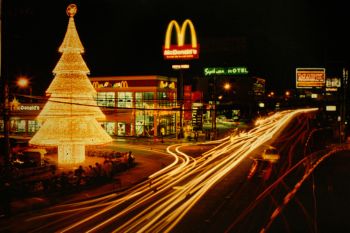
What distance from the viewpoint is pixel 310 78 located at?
2933 inches

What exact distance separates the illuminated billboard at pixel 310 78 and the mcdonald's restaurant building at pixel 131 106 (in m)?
26.7

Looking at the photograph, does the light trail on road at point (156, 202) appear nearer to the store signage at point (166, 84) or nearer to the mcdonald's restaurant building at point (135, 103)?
the mcdonald's restaurant building at point (135, 103)

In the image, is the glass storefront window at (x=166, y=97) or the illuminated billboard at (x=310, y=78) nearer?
the glass storefront window at (x=166, y=97)

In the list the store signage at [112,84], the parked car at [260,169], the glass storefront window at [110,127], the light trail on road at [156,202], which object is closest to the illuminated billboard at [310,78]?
the store signage at [112,84]

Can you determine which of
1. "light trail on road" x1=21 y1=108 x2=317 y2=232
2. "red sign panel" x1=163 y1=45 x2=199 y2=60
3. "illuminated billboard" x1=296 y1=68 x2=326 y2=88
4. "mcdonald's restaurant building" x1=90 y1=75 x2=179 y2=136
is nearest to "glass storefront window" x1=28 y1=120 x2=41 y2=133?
"mcdonald's restaurant building" x1=90 y1=75 x2=179 y2=136

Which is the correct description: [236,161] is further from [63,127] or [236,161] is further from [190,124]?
[190,124]

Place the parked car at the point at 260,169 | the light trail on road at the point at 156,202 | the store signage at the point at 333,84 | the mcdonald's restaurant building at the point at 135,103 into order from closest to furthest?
the light trail on road at the point at 156,202 → the parked car at the point at 260,169 → the mcdonald's restaurant building at the point at 135,103 → the store signage at the point at 333,84

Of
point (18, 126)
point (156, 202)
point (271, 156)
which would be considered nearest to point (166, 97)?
point (18, 126)

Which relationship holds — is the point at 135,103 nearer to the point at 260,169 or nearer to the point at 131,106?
the point at 131,106

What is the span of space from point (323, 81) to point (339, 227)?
62.0m

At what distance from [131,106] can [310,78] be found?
3629 centimetres

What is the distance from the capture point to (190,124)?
6662cm

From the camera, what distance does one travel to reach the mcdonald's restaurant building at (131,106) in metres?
59.8

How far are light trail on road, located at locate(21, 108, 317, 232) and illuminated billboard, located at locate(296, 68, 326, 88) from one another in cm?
4401
